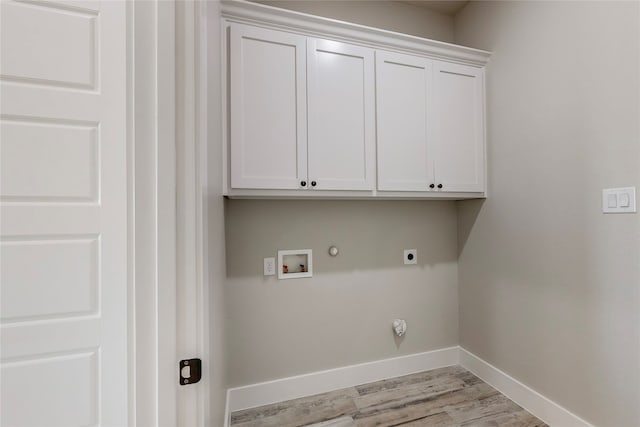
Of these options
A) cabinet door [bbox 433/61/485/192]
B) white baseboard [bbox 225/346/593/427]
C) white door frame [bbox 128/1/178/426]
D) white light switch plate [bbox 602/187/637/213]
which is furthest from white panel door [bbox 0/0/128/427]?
white light switch plate [bbox 602/187/637/213]

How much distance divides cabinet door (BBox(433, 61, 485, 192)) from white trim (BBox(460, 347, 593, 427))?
4.29ft

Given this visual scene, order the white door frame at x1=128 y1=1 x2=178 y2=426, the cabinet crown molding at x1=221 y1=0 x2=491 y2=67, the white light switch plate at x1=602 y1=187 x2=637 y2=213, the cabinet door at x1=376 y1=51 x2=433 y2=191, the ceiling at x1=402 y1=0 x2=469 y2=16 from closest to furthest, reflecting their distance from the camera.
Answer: the white door frame at x1=128 y1=1 x2=178 y2=426
the white light switch plate at x1=602 y1=187 x2=637 y2=213
the cabinet crown molding at x1=221 y1=0 x2=491 y2=67
the cabinet door at x1=376 y1=51 x2=433 y2=191
the ceiling at x1=402 y1=0 x2=469 y2=16

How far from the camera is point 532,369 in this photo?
170cm

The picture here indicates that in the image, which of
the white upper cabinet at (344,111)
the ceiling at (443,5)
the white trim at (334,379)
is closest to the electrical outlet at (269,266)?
the white upper cabinet at (344,111)

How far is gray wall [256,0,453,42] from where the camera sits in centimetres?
191

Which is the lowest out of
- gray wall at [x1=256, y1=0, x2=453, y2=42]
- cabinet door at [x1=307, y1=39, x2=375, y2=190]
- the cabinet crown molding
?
cabinet door at [x1=307, y1=39, x2=375, y2=190]

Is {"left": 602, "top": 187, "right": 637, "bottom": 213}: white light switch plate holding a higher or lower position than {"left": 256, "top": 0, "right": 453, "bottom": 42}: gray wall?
lower

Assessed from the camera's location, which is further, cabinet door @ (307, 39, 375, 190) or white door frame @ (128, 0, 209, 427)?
cabinet door @ (307, 39, 375, 190)

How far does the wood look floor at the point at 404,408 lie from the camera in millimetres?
1628

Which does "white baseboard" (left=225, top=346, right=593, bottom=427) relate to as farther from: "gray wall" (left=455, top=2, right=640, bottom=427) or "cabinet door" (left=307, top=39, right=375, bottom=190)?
"cabinet door" (left=307, top=39, right=375, bottom=190)

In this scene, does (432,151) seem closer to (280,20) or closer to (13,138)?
(280,20)

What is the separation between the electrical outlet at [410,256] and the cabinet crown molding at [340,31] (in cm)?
141

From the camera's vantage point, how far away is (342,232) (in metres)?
2.01

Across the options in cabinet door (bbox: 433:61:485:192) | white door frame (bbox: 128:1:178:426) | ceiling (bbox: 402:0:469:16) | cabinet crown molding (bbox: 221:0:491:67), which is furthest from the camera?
ceiling (bbox: 402:0:469:16)
